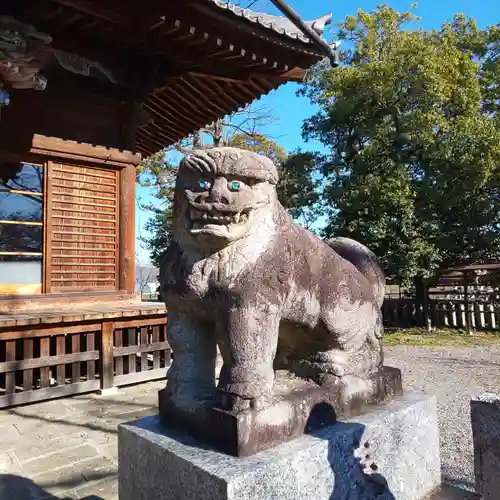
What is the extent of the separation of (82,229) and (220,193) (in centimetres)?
407

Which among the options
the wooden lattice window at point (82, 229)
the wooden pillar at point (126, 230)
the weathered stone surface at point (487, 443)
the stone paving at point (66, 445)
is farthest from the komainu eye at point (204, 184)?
the wooden pillar at point (126, 230)

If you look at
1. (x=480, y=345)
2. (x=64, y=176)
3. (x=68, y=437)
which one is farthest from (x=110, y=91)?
(x=480, y=345)

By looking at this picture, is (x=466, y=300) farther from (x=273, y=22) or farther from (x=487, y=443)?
(x=487, y=443)

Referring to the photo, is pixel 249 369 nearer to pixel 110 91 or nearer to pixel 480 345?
pixel 110 91

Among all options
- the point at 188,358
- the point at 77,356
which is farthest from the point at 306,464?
the point at 77,356

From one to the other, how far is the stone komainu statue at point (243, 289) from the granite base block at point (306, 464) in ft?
0.54

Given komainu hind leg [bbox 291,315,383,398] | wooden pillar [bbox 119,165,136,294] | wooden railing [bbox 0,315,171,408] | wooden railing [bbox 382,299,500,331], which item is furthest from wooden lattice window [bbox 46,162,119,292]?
wooden railing [bbox 382,299,500,331]

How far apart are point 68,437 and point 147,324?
5.79ft

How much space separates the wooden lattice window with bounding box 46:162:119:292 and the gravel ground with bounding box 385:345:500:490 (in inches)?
156

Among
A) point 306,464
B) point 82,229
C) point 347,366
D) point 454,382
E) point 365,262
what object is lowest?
point 454,382

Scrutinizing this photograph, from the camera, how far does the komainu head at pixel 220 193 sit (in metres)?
1.45

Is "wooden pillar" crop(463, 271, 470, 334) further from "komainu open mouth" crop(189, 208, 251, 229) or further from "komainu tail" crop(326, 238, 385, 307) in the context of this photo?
"komainu open mouth" crop(189, 208, 251, 229)

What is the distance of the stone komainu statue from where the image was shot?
4.78 feet

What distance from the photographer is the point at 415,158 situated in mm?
10852
